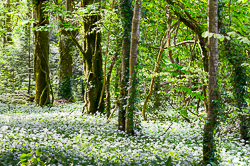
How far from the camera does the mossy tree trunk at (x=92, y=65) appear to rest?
972cm

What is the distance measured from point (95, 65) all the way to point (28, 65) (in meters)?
12.8

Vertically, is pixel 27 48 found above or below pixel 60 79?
above

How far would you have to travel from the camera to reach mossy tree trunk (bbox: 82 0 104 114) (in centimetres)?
972

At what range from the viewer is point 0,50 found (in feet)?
66.6

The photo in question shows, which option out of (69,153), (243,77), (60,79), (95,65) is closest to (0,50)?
(60,79)

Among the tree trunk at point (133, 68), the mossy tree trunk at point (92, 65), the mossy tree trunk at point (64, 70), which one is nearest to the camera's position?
the tree trunk at point (133, 68)

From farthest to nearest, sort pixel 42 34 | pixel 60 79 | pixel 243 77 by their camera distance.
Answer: pixel 60 79, pixel 42 34, pixel 243 77

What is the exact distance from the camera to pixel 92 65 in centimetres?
969

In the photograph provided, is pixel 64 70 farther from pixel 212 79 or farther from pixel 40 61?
pixel 212 79

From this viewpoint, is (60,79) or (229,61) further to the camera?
(60,79)

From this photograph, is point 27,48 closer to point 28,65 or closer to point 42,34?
point 28,65

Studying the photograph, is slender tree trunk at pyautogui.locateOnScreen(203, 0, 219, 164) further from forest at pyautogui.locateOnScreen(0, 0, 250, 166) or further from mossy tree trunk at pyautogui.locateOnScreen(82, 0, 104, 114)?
mossy tree trunk at pyautogui.locateOnScreen(82, 0, 104, 114)

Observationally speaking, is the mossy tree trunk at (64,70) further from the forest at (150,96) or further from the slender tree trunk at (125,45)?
the slender tree trunk at (125,45)

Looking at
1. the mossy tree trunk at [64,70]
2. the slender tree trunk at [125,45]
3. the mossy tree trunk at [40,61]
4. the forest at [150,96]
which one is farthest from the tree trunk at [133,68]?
the mossy tree trunk at [64,70]
